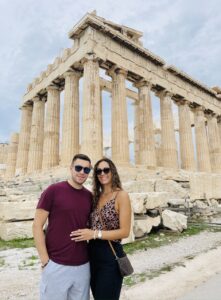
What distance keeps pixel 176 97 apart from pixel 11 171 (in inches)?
784

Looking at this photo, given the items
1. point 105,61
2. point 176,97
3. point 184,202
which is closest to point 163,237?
point 184,202

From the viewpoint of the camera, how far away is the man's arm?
2.22 meters

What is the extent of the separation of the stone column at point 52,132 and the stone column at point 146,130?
7282 millimetres

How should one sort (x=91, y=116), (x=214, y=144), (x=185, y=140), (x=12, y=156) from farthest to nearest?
1. (x=214, y=144)
2. (x=12, y=156)
3. (x=185, y=140)
4. (x=91, y=116)

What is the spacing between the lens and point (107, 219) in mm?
2432

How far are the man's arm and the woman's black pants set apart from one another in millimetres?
434

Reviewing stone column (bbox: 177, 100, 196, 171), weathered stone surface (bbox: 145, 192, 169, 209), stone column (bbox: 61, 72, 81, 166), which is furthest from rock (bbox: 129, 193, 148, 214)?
stone column (bbox: 177, 100, 196, 171)

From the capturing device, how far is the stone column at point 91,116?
56.1 feet

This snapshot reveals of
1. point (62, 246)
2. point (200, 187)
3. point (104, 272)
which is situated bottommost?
point (104, 272)

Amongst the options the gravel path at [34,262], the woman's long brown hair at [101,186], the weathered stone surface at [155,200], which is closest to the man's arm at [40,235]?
the woman's long brown hair at [101,186]

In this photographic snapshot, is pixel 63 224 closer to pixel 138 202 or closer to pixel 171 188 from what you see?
pixel 138 202

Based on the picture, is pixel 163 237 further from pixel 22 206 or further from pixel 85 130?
pixel 85 130

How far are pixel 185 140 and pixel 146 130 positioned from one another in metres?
6.20

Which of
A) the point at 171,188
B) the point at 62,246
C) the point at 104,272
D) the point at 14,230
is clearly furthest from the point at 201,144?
the point at 62,246
